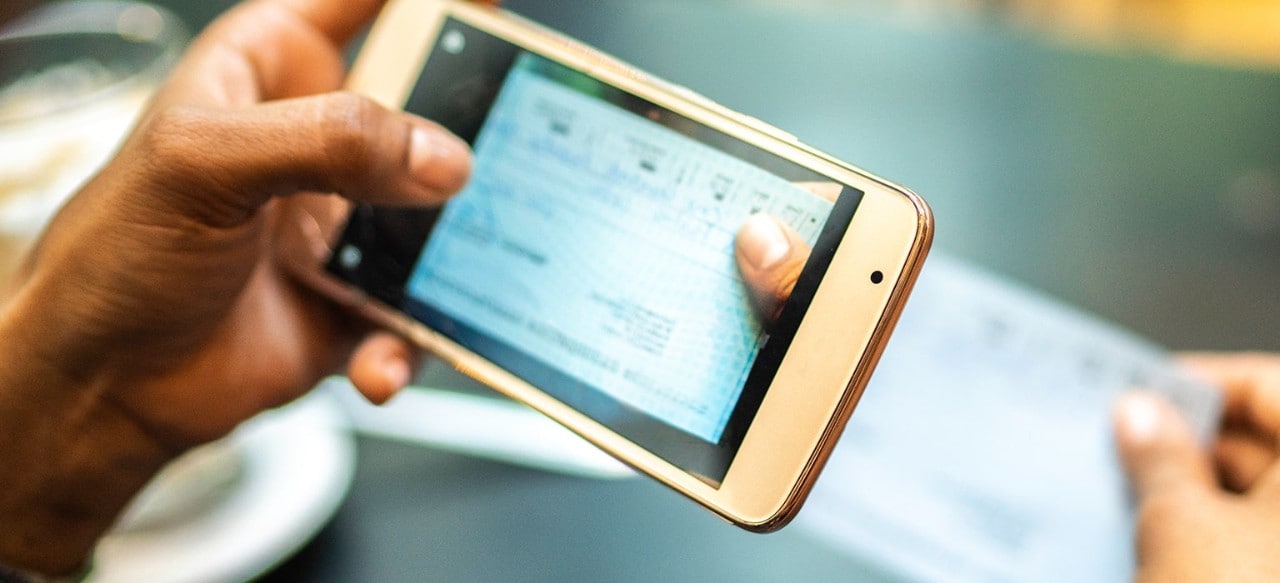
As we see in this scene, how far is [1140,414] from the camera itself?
0.47m

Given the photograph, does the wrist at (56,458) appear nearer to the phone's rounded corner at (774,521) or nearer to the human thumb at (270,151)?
the human thumb at (270,151)

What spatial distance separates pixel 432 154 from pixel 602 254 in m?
0.08

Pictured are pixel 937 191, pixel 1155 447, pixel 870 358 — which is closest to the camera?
pixel 870 358

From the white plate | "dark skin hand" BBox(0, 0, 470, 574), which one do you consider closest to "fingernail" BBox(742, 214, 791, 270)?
"dark skin hand" BBox(0, 0, 470, 574)

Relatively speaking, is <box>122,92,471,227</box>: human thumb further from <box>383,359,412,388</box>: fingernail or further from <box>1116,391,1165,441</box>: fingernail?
<box>1116,391,1165,441</box>: fingernail

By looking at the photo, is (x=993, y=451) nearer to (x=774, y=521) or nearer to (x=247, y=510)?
(x=774, y=521)

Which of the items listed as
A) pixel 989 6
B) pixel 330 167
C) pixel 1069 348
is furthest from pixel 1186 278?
pixel 989 6

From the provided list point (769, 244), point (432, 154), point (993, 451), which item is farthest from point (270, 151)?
point (993, 451)

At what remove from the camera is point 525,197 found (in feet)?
1.42

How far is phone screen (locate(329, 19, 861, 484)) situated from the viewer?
38 centimetres

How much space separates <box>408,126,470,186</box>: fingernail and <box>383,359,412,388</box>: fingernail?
0.11 metres

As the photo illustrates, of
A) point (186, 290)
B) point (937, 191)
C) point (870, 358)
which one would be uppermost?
point (937, 191)

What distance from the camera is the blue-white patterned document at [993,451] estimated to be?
0.47 m

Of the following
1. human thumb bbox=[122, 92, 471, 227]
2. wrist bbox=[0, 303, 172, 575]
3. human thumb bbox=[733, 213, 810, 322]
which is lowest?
wrist bbox=[0, 303, 172, 575]
